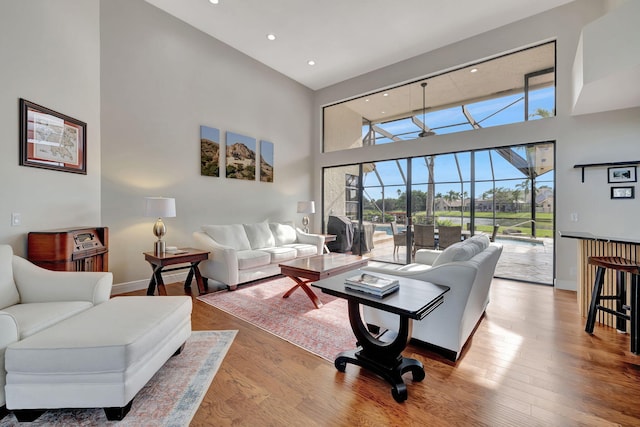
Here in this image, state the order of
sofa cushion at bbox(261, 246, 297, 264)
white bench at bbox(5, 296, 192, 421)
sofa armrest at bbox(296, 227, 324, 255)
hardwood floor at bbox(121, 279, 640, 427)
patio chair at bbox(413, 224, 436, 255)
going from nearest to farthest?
white bench at bbox(5, 296, 192, 421)
hardwood floor at bbox(121, 279, 640, 427)
sofa cushion at bbox(261, 246, 297, 264)
patio chair at bbox(413, 224, 436, 255)
sofa armrest at bbox(296, 227, 324, 255)

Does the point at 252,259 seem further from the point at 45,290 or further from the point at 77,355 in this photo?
the point at 77,355

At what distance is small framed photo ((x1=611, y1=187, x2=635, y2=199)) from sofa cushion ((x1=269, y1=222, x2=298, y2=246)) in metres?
4.81

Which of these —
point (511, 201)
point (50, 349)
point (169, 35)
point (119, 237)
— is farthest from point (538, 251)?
point (169, 35)

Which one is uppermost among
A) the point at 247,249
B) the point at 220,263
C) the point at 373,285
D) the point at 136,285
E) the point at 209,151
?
the point at 209,151

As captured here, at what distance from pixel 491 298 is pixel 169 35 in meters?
5.98

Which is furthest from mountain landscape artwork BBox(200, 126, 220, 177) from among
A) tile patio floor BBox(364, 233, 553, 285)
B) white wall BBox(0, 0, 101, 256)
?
tile patio floor BBox(364, 233, 553, 285)

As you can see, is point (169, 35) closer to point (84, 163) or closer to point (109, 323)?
point (84, 163)

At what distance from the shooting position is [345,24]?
420cm

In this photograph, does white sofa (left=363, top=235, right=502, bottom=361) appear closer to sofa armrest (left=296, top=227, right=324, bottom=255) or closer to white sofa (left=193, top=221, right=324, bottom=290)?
white sofa (left=193, top=221, right=324, bottom=290)

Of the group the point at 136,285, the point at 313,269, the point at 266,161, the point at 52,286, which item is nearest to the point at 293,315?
the point at 313,269

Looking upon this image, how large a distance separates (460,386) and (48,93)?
177 inches

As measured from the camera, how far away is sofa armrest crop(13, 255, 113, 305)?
206 centimetres

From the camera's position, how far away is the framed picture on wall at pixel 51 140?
252cm

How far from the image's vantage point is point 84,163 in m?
3.19
